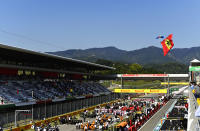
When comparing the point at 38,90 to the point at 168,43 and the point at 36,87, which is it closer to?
the point at 36,87

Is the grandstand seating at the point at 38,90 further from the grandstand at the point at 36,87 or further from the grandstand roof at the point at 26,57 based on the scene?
the grandstand roof at the point at 26,57

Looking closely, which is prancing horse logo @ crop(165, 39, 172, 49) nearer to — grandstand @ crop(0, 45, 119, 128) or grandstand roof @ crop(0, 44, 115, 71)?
grandstand @ crop(0, 45, 119, 128)

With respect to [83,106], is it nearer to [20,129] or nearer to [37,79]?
[37,79]

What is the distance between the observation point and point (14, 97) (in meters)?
32.5

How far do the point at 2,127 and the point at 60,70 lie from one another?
2765 centimetres

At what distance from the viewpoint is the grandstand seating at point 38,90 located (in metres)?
32.9

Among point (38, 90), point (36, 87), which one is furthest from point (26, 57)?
point (38, 90)

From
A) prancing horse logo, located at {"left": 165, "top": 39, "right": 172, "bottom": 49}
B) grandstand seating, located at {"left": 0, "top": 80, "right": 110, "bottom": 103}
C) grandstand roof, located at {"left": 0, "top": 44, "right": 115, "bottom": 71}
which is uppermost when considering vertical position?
prancing horse logo, located at {"left": 165, "top": 39, "right": 172, "bottom": 49}

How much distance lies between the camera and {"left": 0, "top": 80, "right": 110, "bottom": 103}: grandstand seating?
32906 millimetres

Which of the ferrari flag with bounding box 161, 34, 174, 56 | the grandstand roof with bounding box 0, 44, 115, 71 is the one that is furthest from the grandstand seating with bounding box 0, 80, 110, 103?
the ferrari flag with bounding box 161, 34, 174, 56

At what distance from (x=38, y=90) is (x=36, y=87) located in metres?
1.26

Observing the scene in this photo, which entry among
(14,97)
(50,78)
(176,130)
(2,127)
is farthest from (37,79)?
(176,130)

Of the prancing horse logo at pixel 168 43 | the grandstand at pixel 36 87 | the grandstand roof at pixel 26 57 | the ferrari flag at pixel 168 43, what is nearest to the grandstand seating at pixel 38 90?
the grandstand at pixel 36 87

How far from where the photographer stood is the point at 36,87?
40.6 metres
